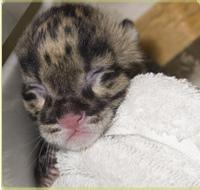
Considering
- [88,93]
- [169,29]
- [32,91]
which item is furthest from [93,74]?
[169,29]

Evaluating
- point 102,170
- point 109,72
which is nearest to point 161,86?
point 109,72

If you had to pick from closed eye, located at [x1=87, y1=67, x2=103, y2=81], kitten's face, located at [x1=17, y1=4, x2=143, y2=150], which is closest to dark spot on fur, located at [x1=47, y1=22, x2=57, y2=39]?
kitten's face, located at [x1=17, y1=4, x2=143, y2=150]

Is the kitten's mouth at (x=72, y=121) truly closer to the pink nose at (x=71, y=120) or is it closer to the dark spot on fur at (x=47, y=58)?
the pink nose at (x=71, y=120)

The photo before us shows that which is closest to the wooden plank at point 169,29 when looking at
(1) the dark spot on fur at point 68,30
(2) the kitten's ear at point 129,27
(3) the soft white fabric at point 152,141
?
(2) the kitten's ear at point 129,27

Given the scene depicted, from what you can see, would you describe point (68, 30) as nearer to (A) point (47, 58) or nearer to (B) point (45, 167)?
(A) point (47, 58)

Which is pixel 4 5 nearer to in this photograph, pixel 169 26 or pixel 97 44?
pixel 97 44
